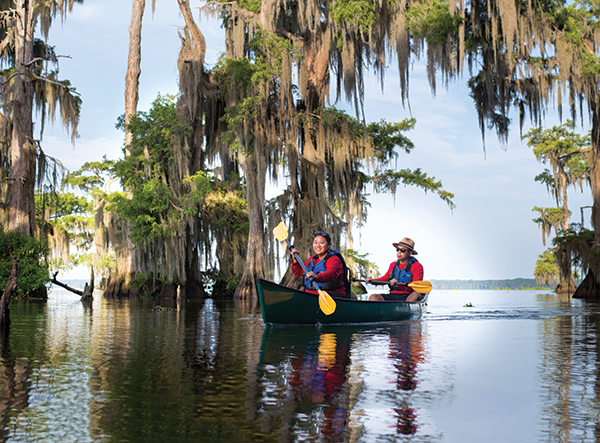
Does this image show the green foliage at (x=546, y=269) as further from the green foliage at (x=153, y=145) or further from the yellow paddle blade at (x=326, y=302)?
the yellow paddle blade at (x=326, y=302)

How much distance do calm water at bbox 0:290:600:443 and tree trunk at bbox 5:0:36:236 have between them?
1474cm

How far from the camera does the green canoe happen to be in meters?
11.6

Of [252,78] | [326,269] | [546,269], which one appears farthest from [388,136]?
[546,269]

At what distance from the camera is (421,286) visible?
14.0 m

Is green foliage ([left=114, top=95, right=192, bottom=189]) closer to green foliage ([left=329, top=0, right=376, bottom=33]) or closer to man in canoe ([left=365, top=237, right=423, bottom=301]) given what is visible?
green foliage ([left=329, top=0, right=376, bottom=33])

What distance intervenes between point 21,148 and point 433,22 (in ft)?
52.2

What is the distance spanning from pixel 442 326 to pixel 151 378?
28.7 ft

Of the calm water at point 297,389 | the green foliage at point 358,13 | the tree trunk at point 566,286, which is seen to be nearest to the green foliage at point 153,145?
the green foliage at point 358,13

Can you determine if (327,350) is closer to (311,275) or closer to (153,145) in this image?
(311,275)

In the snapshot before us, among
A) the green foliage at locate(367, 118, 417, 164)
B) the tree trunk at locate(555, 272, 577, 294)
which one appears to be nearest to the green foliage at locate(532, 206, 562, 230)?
the tree trunk at locate(555, 272, 577, 294)

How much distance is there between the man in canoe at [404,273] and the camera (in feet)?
46.3

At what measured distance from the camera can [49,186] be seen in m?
23.7

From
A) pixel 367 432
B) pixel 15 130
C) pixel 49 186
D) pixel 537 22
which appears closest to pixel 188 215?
pixel 49 186

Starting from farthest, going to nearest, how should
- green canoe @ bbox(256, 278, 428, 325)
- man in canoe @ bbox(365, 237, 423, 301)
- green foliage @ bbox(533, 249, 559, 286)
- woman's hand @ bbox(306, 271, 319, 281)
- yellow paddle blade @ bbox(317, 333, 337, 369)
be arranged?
green foliage @ bbox(533, 249, 559, 286), man in canoe @ bbox(365, 237, 423, 301), woman's hand @ bbox(306, 271, 319, 281), green canoe @ bbox(256, 278, 428, 325), yellow paddle blade @ bbox(317, 333, 337, 369)
